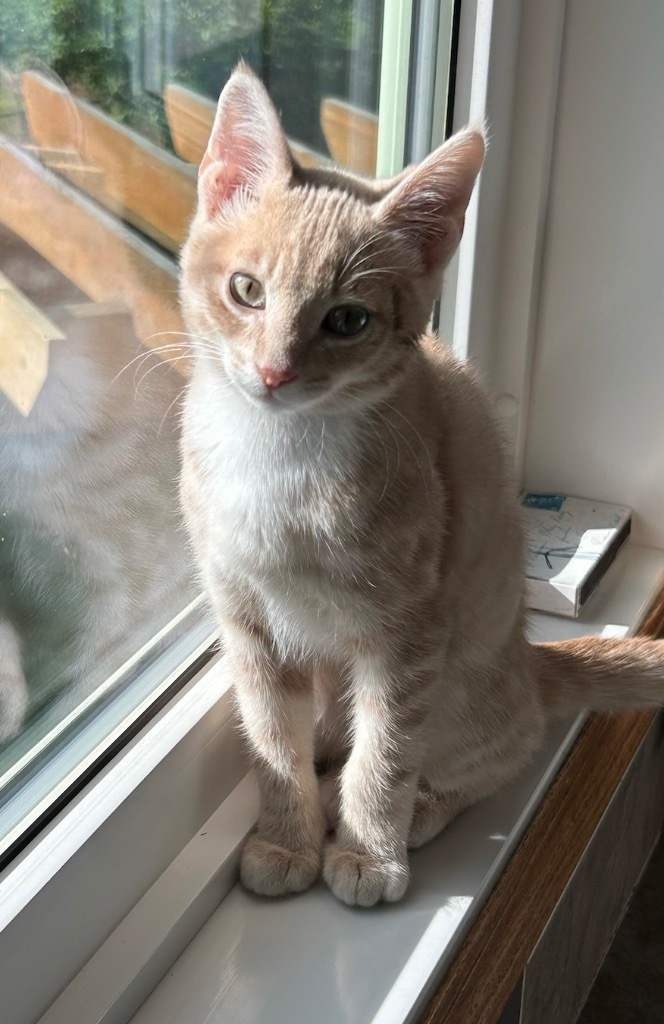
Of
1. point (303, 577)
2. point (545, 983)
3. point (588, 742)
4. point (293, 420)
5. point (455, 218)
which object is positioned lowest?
point (545, 983)

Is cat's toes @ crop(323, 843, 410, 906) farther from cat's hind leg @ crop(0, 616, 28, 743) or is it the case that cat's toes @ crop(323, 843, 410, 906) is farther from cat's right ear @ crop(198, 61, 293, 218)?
cat's right ear @ crop(198, 61, 293, 218)

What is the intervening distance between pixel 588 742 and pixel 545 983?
0.24 m

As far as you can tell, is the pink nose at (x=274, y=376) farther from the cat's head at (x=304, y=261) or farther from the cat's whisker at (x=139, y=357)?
the cat's whisker at (x=139, y=357)

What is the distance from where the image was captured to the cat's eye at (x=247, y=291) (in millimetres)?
696

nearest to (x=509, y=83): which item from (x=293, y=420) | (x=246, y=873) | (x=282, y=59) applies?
(x=282, y=59)

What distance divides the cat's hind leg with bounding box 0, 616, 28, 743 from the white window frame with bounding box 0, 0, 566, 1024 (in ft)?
0.26

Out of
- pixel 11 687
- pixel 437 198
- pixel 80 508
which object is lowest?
pixel 11 687

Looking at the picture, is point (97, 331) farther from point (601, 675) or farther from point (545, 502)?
point (545, 502)

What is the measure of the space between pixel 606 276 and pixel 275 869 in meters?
0.80

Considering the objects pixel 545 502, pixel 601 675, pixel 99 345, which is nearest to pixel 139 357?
pixel 99 345

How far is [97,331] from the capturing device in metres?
0.77

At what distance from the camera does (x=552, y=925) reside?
3.14 ft

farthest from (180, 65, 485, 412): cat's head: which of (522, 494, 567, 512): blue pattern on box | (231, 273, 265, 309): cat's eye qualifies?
(522, 494, 567, 512): blue pattern on box

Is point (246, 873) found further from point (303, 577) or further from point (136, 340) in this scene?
point (136, 340)
